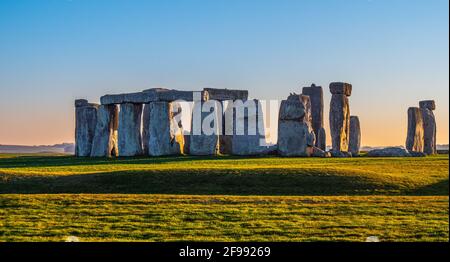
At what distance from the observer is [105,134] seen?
38156 millimetres

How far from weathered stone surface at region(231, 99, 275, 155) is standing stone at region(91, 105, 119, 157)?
6.81m

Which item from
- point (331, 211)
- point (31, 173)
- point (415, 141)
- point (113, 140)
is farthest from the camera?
point (415, 141)

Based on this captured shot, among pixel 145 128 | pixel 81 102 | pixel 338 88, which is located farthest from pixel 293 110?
pixel 81 102

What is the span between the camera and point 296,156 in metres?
34.7

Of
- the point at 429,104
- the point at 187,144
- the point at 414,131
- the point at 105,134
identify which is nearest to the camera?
the point at 105,134

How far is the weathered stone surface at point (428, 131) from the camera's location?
43.3 meters

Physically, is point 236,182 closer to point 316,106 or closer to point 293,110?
point 293,110

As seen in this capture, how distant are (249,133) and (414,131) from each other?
11.5 m

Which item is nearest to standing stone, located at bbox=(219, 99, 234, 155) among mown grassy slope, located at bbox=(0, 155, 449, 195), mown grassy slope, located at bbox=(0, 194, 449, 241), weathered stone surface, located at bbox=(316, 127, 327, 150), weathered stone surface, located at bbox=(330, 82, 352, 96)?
weathered stone surface, located at bbox=(316, 127, 327, 150)
